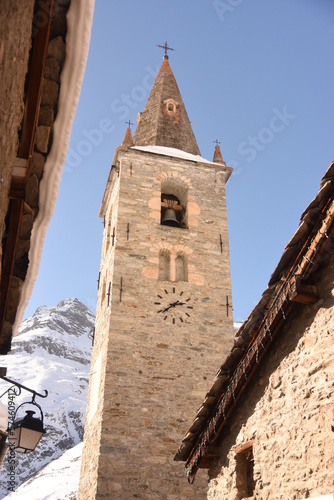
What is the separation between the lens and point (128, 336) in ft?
32.3

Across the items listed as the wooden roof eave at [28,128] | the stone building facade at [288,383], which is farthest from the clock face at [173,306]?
the wooden roof eave at [28,128]

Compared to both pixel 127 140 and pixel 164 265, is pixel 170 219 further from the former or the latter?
pixel 127 140

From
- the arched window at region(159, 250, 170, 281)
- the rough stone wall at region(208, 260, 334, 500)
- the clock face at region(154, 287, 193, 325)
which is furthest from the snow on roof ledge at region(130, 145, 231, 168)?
the rough stone wall at region(208, 260, 334, 500)

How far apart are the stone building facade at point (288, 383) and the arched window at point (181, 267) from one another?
5952 mm

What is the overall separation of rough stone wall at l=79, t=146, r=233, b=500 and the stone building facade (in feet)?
11.5

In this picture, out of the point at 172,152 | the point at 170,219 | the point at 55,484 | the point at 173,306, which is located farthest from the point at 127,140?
the point at 55,484

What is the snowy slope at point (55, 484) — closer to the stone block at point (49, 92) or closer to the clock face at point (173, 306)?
the clock face at point (173, 306)

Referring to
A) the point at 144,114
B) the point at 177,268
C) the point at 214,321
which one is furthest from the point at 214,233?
the point at 144,114

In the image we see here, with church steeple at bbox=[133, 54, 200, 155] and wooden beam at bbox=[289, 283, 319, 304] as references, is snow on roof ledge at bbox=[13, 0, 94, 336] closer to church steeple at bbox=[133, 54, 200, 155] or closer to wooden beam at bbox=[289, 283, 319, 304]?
wooden beam at bbox=[289, 283, 319, 304]

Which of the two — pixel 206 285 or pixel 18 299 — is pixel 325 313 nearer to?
pixel 18 299

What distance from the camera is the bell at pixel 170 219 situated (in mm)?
12055

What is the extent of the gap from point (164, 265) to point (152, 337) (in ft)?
6.22

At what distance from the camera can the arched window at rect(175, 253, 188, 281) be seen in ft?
36.8

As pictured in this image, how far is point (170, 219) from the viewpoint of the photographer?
12.0 metres
